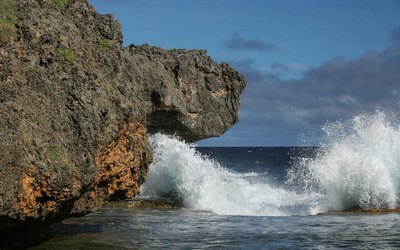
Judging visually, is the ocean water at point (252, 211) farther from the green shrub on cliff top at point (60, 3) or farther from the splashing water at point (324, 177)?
the green shrub on cliff top at point (60, 3)

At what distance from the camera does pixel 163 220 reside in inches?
585

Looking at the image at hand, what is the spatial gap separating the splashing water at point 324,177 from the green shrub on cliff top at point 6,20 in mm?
11624

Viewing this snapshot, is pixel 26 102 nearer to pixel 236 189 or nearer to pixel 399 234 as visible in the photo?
pixel 399 234

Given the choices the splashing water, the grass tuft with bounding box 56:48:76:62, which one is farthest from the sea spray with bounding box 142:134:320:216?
the grass tuft with bounding box 56:48:76:62

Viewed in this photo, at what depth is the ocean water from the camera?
11.2 metres

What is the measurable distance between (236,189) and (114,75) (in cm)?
1329

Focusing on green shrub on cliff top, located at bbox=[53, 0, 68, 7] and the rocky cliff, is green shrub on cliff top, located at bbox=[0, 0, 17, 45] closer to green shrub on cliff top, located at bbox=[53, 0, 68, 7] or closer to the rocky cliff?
the rocky cliff

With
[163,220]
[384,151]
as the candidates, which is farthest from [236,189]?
[163,220]

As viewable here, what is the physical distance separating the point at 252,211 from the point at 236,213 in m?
0.97

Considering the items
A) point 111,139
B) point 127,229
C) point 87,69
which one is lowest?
point 127,229

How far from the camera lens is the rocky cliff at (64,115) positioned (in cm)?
816

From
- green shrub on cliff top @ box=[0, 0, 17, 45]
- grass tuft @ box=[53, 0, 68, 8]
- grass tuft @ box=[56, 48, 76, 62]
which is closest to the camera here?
green shrub on cliff top @ box=[0, 0, 17, 45]

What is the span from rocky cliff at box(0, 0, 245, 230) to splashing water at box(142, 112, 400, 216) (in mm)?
9230

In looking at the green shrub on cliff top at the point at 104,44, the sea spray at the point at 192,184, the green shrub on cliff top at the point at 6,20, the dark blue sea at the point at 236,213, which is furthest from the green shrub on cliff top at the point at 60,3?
the sea spray at the point at 192,184
